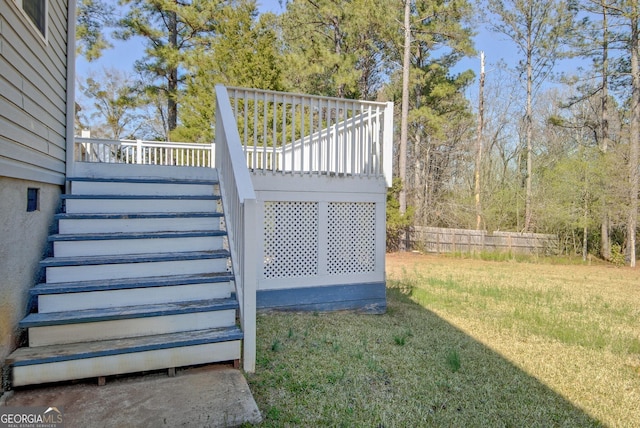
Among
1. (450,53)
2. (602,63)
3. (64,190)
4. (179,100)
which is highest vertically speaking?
(450,53)

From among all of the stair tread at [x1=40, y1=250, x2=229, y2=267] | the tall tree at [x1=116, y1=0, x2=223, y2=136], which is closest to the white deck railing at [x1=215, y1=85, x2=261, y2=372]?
the stair tread at [x1=40, y1=250, x2=229, y2=267]

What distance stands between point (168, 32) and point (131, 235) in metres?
13.8

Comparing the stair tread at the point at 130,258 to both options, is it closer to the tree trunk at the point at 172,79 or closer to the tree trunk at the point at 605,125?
the tree trunk at the point at 605,125

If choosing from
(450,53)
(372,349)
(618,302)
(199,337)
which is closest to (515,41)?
(450,53)

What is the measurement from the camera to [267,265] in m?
4.06

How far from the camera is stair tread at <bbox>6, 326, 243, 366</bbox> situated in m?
2.06

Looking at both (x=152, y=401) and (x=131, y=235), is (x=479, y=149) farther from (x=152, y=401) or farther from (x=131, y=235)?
(x=152, y=401)

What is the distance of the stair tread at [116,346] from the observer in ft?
6.75

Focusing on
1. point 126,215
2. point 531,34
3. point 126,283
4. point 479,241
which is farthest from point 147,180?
point 531,34

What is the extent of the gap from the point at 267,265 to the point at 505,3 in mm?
15131

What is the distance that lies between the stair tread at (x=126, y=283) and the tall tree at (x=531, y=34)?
40.9ft

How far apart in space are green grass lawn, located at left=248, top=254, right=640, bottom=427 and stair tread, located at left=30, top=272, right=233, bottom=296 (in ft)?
2.44

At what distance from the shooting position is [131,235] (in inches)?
114

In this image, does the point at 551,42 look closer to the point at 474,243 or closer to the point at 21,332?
the point at 474,243
